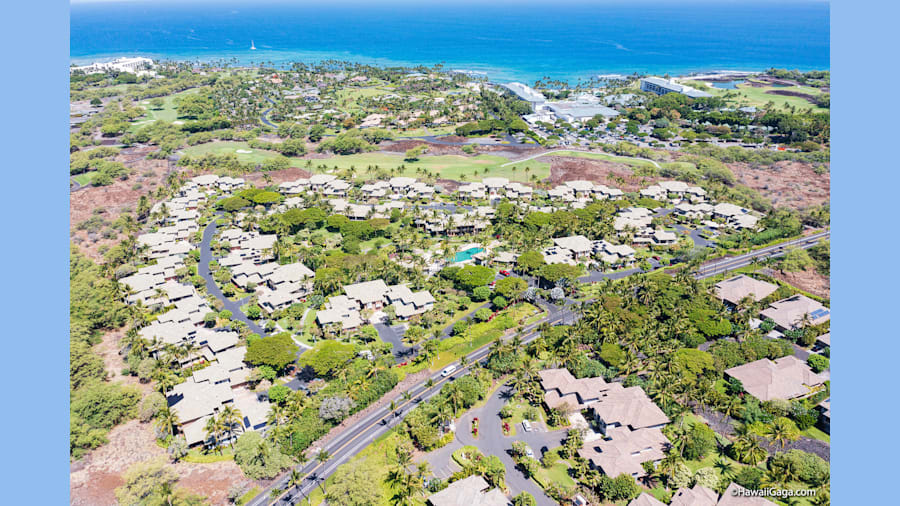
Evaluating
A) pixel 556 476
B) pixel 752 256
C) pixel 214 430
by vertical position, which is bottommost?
pixel 556 476

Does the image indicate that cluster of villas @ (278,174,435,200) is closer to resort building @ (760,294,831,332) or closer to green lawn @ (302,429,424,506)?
green lawn @ (302,429,424,506)

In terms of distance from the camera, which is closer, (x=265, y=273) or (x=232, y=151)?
(x=265, y=273)

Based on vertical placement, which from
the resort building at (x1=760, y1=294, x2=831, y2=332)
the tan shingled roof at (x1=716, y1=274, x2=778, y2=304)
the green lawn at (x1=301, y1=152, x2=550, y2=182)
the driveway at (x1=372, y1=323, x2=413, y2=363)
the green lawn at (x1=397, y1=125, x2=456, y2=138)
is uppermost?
the green lawn at (x1=397, y1=125, x2=456, y2=138)

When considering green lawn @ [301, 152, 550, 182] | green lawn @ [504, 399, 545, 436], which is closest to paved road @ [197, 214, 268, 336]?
green lawn @ [504, 399, 545, 436]

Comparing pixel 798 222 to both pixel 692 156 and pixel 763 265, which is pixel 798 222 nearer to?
pixel 763 265

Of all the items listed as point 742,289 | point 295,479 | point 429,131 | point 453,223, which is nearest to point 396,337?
point 295,479

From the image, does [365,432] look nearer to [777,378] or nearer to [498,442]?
[498,442]
